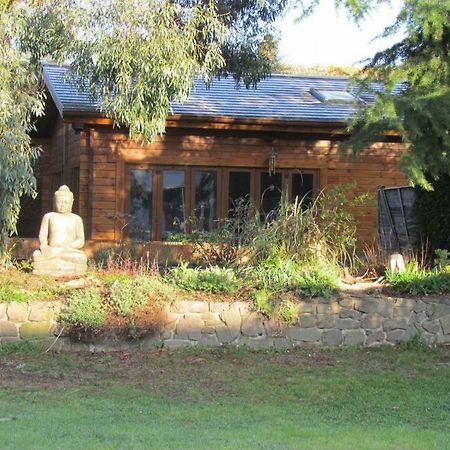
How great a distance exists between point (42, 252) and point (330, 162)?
26.5 feet

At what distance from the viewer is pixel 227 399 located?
751 centimetres

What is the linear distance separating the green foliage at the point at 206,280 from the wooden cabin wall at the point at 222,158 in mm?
5758

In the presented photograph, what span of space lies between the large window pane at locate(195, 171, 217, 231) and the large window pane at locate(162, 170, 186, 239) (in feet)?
1.08

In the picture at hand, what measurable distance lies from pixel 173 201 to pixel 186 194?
0.33m

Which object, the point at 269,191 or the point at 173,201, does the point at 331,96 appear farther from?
the point at 173,201

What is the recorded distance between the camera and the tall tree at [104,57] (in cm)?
1000

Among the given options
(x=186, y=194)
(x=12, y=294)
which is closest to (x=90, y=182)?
(x=186, y=194)

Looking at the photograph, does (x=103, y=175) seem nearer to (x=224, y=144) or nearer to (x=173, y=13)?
(x=224, y=144)

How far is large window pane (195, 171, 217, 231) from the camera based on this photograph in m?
16.4

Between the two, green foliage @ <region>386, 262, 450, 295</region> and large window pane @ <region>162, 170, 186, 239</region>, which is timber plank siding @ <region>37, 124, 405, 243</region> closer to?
large window pane @ <region>162, 170, 186, 239</region>

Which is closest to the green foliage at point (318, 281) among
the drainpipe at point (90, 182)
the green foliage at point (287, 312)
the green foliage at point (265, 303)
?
the green foliage at point (287, 312)

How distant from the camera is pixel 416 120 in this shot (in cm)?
951

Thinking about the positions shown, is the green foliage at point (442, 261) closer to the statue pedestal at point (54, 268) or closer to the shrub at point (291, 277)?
the shrub at point (291, 277)

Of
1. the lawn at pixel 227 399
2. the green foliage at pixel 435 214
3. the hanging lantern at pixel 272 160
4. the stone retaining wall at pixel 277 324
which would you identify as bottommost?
the lawn at pixel 227 399
